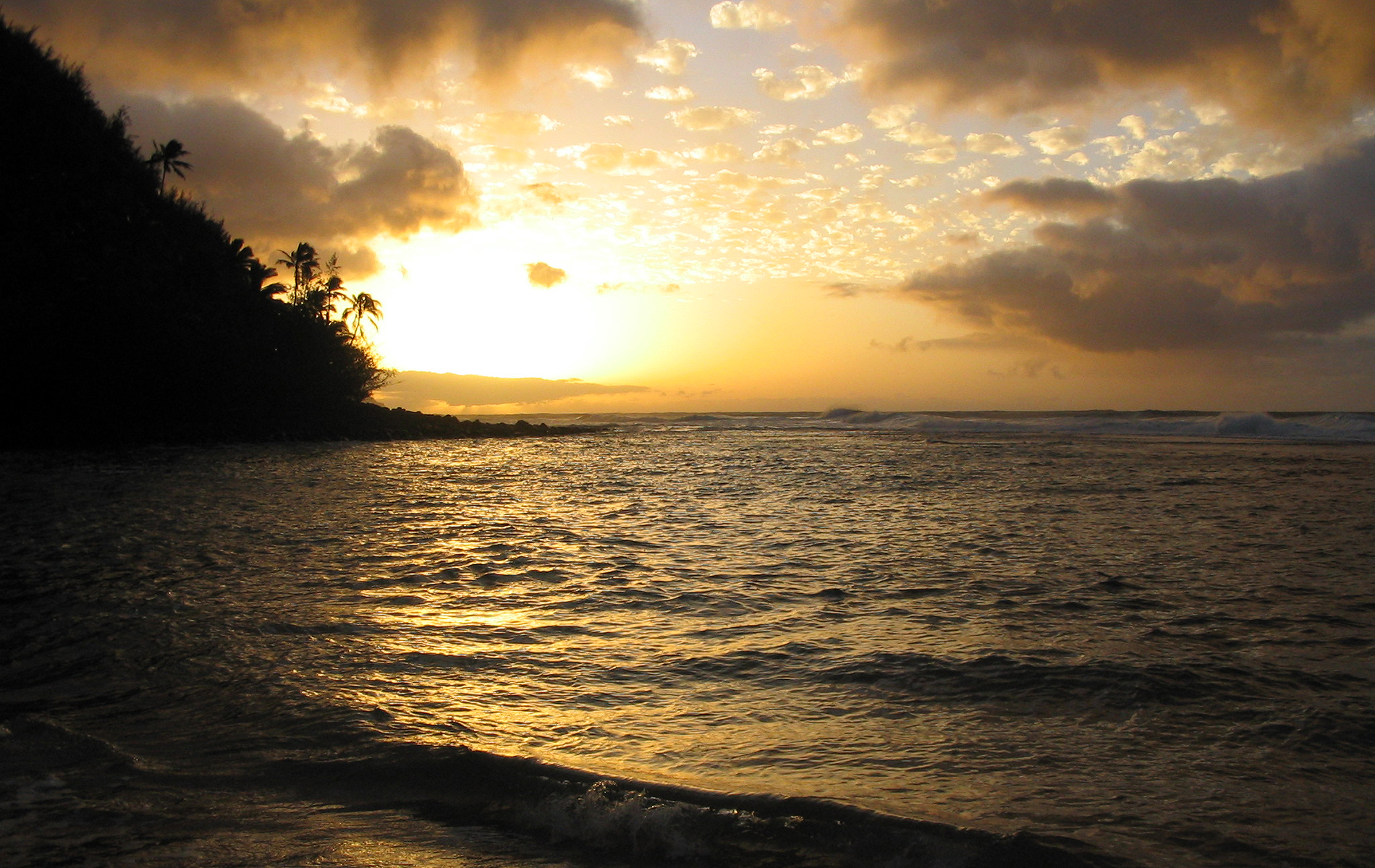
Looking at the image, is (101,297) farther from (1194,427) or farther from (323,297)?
(1194,427)

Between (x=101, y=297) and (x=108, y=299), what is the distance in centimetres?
23

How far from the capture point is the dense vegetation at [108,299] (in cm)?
3197

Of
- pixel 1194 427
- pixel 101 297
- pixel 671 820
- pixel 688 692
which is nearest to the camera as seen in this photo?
pixel 671 820

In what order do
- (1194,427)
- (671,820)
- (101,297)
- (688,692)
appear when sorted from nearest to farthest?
(671,820), (688,692), (101,297), (1194,427)

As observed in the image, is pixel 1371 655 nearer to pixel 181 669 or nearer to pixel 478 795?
pixel 478 795

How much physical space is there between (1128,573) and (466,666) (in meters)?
→ 7.42

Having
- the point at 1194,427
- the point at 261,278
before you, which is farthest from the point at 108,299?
the point at 1194,427

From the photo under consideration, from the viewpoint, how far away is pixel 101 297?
33312 mm

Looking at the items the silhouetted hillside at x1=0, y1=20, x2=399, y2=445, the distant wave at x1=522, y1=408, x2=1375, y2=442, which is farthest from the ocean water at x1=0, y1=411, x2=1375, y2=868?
the distant wave at x1=522, y1=408, x2=1375, y2=442

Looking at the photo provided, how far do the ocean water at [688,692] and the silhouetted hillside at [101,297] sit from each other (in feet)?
81.8

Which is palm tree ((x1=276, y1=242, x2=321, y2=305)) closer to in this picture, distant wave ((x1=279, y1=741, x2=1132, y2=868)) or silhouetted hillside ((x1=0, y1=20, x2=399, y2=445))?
silhouetted hillside ((x1=0, y1=20, x2=399, y2=445))

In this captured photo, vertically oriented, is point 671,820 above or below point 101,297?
below

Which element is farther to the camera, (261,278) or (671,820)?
(261,278)

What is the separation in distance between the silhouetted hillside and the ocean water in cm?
2493
